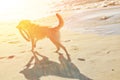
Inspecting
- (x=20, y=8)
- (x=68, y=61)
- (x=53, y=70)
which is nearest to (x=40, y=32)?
(x=68, y=61)

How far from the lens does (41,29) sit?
736 cm

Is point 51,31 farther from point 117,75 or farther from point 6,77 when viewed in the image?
point 117,75

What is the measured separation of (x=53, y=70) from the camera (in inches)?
242

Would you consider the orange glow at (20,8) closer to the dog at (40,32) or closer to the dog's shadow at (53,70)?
the dog at (40,32)

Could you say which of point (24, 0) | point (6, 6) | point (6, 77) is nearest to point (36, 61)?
point (6, 77)

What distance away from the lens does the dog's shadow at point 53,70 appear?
19.0ft

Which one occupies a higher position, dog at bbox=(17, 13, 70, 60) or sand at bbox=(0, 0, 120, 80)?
dog at bbox=(17, 13, 70, 60)

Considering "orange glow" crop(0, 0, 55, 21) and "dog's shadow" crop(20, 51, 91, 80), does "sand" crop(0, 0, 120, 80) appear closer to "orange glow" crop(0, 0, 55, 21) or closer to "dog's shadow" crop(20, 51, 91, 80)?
"dog's shadow" crop(20, 51, 91, 80)

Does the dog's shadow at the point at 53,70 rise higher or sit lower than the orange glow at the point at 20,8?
higher

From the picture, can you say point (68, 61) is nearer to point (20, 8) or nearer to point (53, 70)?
point (53, 70)

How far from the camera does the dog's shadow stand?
578cm

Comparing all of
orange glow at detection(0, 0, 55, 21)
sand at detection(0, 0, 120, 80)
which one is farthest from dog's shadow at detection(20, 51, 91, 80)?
orange glow at detection(0, 0, 55, 21)

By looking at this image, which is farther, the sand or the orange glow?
the orange glow

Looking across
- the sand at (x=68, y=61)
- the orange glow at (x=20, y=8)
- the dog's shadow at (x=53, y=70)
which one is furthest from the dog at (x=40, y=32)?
the orange glow at (x=20, y=8)
